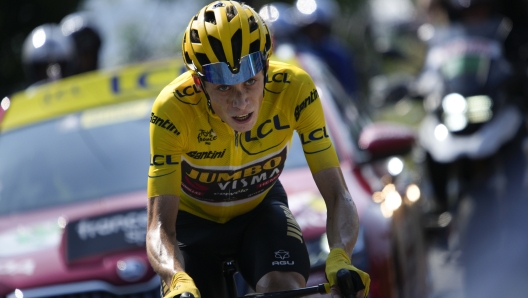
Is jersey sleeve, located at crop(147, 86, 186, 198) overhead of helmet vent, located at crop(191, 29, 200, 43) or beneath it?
beneath

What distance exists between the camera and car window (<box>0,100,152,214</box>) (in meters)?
5.75

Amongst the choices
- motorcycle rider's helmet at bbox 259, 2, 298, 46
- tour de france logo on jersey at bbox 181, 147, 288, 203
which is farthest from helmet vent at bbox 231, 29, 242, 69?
motorcycle rider's helmet at bbox 259, 2, 298, 46

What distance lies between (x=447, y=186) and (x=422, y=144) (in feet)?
1.27

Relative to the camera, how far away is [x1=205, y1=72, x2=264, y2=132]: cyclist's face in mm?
3803

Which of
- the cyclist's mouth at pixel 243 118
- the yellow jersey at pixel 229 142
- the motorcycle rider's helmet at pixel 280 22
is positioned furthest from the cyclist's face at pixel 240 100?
the motorcycle rider's helmet at pixel 280 22

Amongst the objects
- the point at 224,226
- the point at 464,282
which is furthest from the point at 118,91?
the point at 464,282

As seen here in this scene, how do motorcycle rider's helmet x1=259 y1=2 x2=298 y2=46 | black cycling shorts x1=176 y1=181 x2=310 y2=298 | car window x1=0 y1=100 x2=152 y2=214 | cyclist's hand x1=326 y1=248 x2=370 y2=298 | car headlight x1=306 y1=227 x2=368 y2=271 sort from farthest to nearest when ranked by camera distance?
motorcycle rider's helmet x1=259 y1=2 x2=298 y2=46
car window x1=0 y1=100 x2=152 y2=214
car headlight x1=306 y1=227 x2=368 y2=271
black cycling shorts x1=176 y1=181 x2=310 y2=298
cyclist's hand x1=326 y1=248 x2=370 y2=298

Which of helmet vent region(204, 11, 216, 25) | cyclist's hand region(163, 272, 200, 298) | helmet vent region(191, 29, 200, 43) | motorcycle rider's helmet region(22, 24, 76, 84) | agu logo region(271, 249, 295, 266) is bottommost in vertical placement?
cyclist's hand region(163, 272, 200, 298)

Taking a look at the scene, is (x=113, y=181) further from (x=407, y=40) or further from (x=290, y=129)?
(x=407, y=40)

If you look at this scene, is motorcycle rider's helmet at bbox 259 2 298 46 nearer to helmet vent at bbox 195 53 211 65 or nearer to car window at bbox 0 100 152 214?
car window at bbox 0 100 152 214

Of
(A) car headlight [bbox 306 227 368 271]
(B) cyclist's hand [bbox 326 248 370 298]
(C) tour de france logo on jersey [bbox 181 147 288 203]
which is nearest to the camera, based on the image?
(B) cyclist's hand [bbox 326 248 370 298]

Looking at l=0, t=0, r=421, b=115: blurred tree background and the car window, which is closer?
the car window

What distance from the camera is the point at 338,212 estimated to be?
3959 millimetres

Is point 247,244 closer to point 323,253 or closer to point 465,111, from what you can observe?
point 323,253
